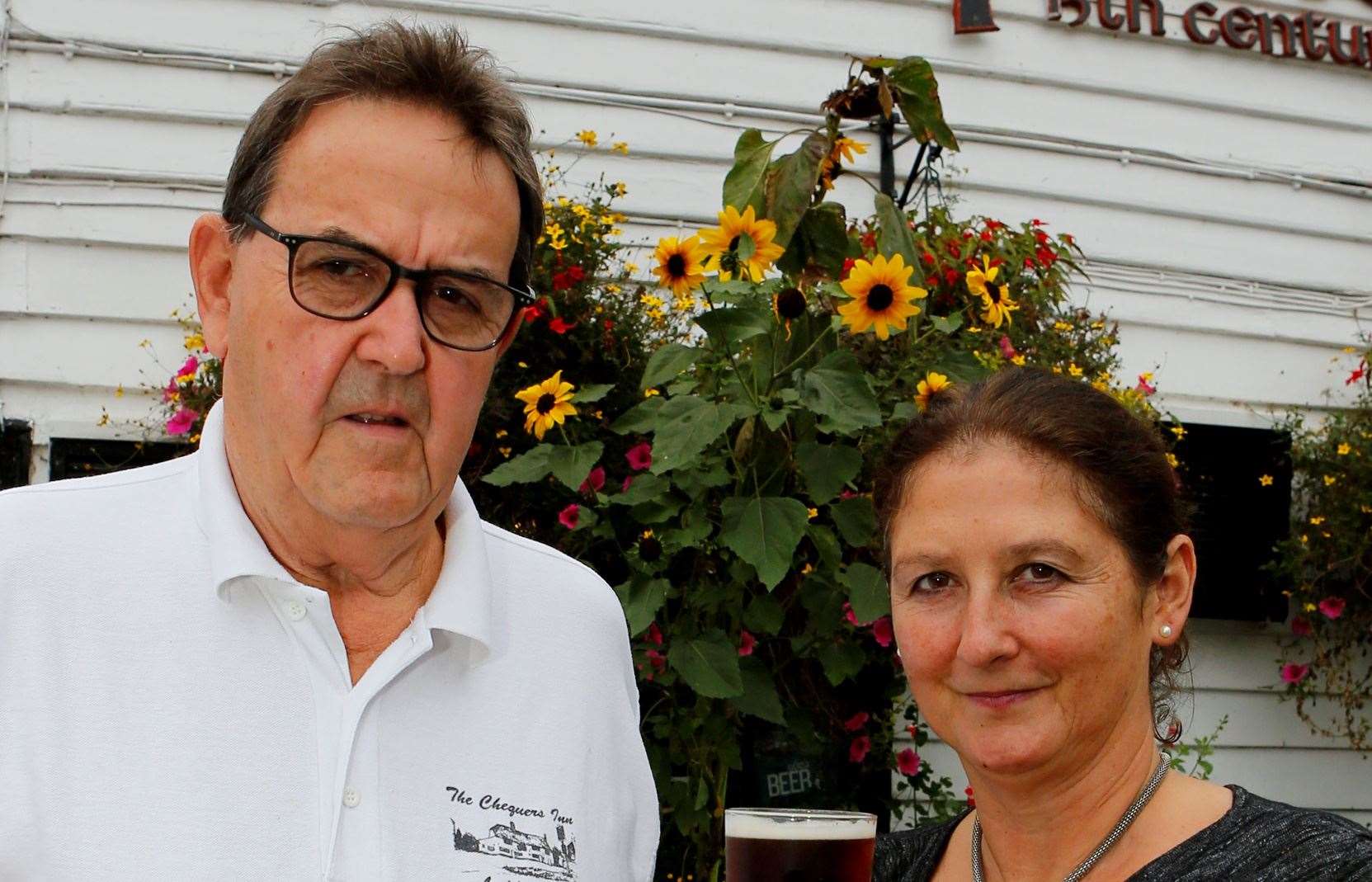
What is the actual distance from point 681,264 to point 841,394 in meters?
0.46

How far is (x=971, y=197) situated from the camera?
5266 mm

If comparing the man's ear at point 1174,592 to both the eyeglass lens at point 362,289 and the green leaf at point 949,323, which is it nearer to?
the eyeglass lens at point 362,289

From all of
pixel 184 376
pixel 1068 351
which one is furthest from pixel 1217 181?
pixel 184 376

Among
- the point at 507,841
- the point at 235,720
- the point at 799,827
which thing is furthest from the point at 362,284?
the point at 799,827

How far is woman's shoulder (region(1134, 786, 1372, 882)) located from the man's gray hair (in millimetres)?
1181

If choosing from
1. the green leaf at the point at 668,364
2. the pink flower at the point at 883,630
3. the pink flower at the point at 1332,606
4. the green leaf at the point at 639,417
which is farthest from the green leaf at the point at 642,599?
the pink flower at the point at 1332,606

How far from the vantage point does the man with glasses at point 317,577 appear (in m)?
1.54

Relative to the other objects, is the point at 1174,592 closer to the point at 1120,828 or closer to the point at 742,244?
the point at 1120,828

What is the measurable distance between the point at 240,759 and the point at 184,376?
2742mm

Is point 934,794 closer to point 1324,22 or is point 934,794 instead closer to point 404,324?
point 404,324

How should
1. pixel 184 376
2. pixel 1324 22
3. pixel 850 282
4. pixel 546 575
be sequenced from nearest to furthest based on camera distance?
pixel 546 575 < pixel 850 282 < pixel 184 376 < pixel 1324 22

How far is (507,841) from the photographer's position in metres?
1.70

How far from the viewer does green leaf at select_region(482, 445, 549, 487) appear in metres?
3.33

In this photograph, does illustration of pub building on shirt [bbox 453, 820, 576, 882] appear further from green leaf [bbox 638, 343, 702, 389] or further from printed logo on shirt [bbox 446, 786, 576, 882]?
green leaf [bbox 638, 343, 702, 389]
